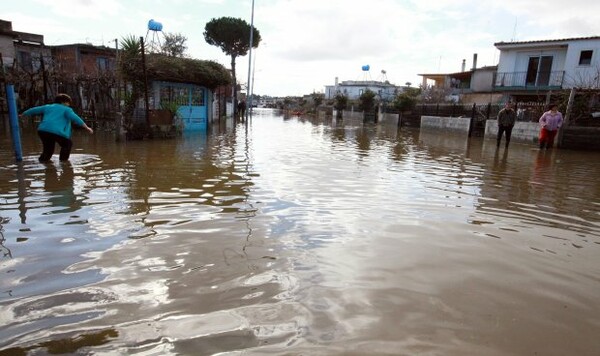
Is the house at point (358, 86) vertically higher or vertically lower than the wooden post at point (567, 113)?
higher

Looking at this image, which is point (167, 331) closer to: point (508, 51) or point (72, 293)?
point (72, 293)

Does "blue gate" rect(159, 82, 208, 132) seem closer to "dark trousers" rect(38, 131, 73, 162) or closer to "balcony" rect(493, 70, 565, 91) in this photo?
"dark trousers" rect(38, 131, 73, 162)

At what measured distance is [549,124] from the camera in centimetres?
1390

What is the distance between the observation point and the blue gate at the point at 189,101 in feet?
58.5

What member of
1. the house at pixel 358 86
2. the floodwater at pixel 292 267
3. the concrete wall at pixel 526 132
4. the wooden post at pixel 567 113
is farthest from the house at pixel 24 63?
the house at pixel 358 86

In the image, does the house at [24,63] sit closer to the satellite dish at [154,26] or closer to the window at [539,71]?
the satellite dish at [154,26]

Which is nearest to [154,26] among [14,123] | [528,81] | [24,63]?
[14,123]

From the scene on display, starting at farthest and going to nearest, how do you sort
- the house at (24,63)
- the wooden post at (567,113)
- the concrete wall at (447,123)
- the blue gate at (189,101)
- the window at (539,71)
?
the window at (539,71), the concrete wall at (447,123), the house at (24,63), the blue gate at (189,101), the wooden post at (567,113)

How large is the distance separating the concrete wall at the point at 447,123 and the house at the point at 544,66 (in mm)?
7646

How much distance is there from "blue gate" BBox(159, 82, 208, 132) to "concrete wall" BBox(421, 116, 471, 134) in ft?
46.4

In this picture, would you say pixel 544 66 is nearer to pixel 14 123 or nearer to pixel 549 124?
pixel 549 124

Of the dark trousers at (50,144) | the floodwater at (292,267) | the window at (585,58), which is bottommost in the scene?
the floodwater at (292,267)

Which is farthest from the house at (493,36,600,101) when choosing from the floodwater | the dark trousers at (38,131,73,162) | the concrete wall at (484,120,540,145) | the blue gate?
the dark trousers at (38,131,73,162)

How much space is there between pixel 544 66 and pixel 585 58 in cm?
258
